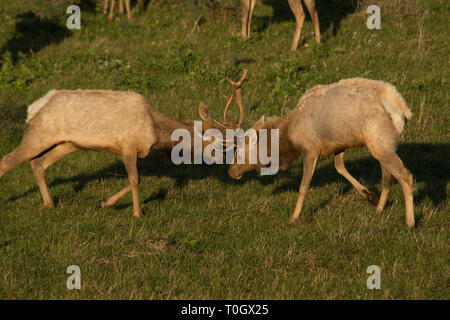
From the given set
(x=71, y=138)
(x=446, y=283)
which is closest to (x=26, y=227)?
(x=71, y=138)

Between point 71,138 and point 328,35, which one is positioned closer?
point 71,138

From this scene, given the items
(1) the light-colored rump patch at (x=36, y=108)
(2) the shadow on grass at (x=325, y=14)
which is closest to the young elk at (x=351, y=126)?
(1) the light-colored rump patch at (x=36, y=108)

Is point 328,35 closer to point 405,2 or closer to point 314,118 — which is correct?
point 405,2

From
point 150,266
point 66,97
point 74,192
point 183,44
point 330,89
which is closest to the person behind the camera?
point 150,266

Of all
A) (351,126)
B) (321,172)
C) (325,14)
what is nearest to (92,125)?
(351,126)

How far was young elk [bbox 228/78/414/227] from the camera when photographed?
27.2 feet

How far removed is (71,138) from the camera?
30.8 ft

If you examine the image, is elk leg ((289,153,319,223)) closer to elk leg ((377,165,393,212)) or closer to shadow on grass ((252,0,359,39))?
elk leg ((377,165,393,212))

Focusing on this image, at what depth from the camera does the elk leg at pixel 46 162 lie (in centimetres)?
995

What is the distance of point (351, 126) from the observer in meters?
8.52

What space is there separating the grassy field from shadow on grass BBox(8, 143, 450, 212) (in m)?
0.04

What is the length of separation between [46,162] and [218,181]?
9.43ft

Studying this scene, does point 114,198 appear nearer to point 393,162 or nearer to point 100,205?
point 100,205

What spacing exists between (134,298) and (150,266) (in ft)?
2.81
